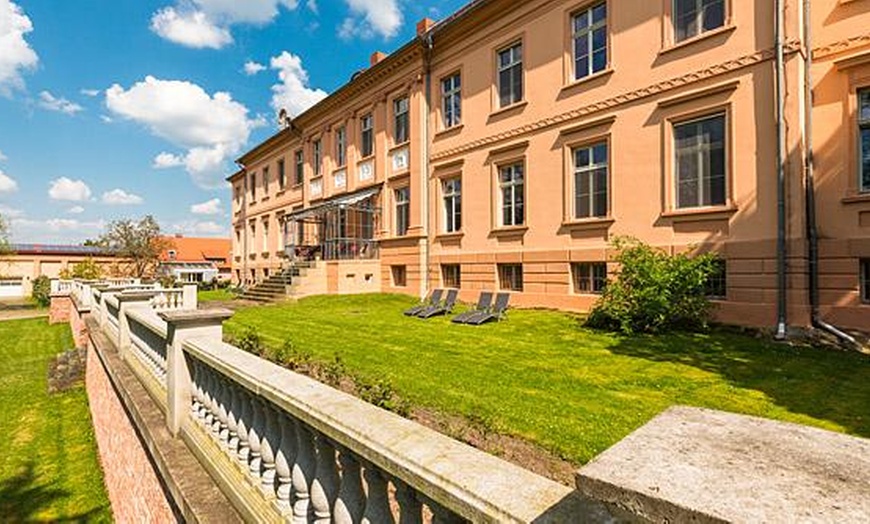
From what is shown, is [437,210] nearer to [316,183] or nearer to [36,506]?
[316,183]

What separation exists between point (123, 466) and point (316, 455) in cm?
555

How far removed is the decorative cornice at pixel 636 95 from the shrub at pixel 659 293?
13.7 ft

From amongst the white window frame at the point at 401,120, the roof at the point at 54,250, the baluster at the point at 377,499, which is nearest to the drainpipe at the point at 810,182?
the baluster at the point at 377,499

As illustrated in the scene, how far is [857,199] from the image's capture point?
887 centimetres

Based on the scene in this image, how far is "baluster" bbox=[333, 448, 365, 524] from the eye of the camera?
6.41 ft

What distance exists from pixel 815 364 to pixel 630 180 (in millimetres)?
6035

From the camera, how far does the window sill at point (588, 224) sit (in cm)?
1243

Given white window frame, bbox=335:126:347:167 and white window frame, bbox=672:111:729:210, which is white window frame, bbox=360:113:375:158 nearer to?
white window frame, bbox=335:126:347:167

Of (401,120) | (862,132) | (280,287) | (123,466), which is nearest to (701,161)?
(862,132)

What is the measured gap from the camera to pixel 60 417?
34.7 ft

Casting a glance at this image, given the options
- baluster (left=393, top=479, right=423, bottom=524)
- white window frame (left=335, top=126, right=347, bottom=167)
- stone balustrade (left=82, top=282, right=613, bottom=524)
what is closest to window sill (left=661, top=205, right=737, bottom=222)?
stone balustrade (left=82, top=282, right=613, bottom=524)

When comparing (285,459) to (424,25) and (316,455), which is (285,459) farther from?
(424,25)

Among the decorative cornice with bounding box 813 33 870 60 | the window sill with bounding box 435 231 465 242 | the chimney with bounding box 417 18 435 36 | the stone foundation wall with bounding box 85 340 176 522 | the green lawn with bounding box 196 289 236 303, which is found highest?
the chimney with bounding box 417 18 435 36

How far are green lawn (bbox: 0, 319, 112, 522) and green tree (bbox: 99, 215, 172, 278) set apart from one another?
86.6 ft
